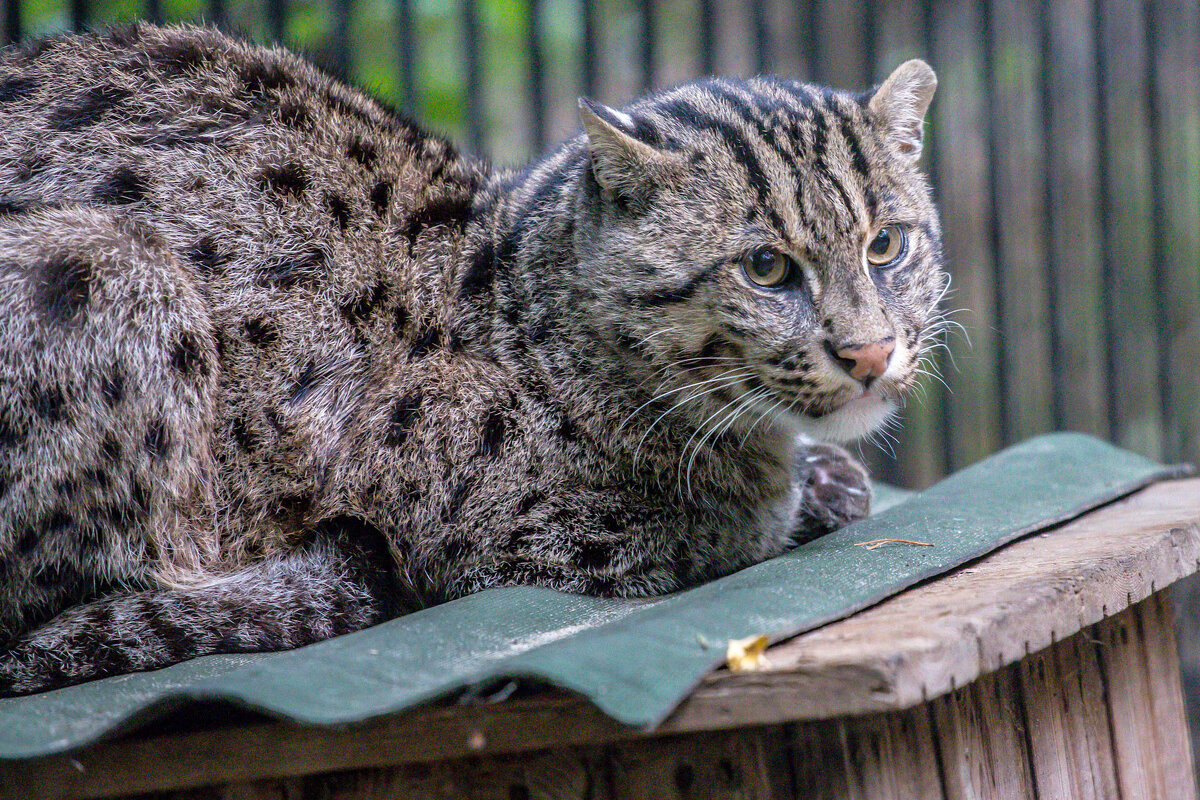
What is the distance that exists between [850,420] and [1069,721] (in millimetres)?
991

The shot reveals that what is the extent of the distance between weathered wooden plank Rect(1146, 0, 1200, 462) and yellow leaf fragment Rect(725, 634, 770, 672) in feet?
16.5

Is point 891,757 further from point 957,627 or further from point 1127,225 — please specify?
point 1127,225

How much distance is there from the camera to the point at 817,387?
2.96 m

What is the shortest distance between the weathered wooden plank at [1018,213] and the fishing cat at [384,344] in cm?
280

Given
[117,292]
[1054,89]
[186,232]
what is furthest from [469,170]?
[1054,89]

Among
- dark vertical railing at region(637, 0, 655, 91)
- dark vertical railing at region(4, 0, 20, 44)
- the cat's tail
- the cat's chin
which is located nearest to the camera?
the cat's tail

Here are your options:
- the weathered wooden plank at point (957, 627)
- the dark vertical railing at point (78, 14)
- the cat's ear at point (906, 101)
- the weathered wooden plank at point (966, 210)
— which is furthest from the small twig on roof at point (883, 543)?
the dark vertical railing at point (78, 14)

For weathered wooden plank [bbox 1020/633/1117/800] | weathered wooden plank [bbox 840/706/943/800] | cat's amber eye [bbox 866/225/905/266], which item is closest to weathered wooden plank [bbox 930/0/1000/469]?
cat's amber eye [bbox 866/225/905/266]

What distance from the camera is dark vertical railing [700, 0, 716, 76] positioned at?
18.6 feet

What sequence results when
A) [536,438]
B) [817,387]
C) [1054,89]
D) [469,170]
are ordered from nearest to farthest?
[817,387]
[536,438]
[469,170]
[1054,89]

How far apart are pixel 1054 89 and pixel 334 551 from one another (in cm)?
497

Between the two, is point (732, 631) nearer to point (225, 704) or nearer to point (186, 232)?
point (225, 704)

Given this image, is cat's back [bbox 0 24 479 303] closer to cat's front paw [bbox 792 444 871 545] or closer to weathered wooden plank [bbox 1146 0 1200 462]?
cat's front paw [bbox 792 444 871 545]

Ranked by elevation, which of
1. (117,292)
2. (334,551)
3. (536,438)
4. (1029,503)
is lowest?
(1029,503)
